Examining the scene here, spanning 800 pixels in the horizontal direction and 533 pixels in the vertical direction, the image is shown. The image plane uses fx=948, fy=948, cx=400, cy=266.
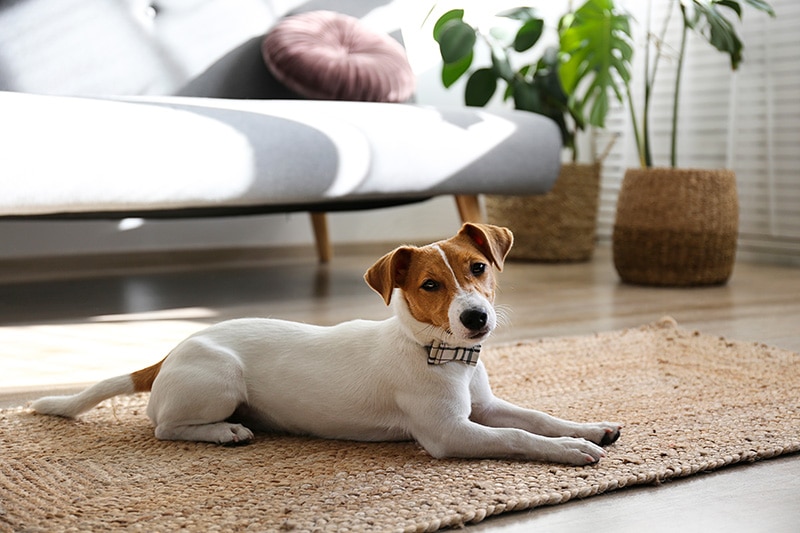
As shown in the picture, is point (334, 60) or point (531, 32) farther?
point (531, 32)

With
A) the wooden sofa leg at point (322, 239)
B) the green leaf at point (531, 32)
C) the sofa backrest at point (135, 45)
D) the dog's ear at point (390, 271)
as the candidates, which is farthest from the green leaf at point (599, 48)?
the dog's ear at point (390, 271)

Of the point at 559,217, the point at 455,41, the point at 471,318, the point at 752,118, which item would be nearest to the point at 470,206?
the point at 455,41

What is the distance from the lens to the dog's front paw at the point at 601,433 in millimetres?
1262

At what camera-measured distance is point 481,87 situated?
138 inches

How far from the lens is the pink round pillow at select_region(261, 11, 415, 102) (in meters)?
2.91

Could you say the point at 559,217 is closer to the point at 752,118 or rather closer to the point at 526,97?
the point at 526,97

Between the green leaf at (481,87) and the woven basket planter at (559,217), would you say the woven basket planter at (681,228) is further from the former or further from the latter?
the green leaf at (481,87)

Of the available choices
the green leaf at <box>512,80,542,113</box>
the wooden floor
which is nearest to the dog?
the wooden floor

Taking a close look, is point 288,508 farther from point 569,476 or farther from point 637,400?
point 637,400

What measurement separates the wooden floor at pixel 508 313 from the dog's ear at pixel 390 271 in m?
0.33

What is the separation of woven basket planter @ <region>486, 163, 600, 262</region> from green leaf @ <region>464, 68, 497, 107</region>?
41 centimetres

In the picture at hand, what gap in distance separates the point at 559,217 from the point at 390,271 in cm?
248

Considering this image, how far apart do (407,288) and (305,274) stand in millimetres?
1993

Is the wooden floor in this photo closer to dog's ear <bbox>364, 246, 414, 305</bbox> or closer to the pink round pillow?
dog's ear <bbox>364, 246, 414, 305</bbox>
